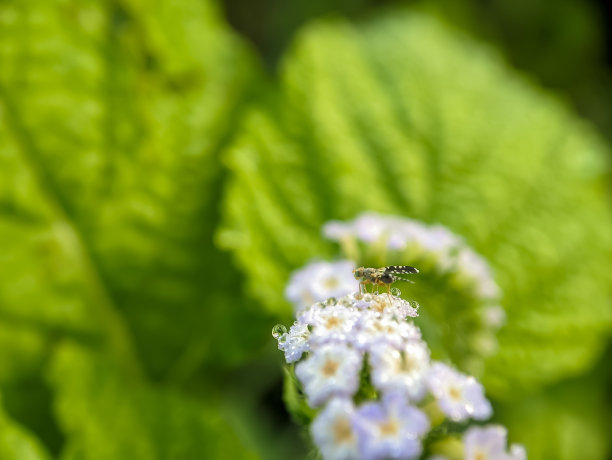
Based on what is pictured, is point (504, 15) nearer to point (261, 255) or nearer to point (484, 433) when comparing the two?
point (261, 255)

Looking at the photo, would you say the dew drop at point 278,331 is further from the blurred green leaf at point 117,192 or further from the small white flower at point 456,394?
the blurred green leaf at point 117,192

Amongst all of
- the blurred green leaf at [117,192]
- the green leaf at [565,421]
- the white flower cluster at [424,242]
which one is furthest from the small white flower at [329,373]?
the green leaf at [565,421]

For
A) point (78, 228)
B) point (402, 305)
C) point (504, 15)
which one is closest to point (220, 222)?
point (78, 228)

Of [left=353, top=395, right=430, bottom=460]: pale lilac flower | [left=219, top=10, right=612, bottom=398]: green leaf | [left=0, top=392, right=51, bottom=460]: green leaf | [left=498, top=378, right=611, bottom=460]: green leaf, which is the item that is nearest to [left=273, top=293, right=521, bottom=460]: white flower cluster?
[left=353, top=395, right=430, bottom=460]: pale lilac flower

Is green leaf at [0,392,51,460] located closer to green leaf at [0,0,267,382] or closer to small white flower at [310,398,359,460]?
green leaf at [0,0,267,382]

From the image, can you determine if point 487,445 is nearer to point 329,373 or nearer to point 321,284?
point 329,373

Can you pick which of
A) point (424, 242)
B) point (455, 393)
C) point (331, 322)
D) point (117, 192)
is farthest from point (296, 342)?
point (117, 192)

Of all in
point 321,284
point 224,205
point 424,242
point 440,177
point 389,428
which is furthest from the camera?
point 440,177
